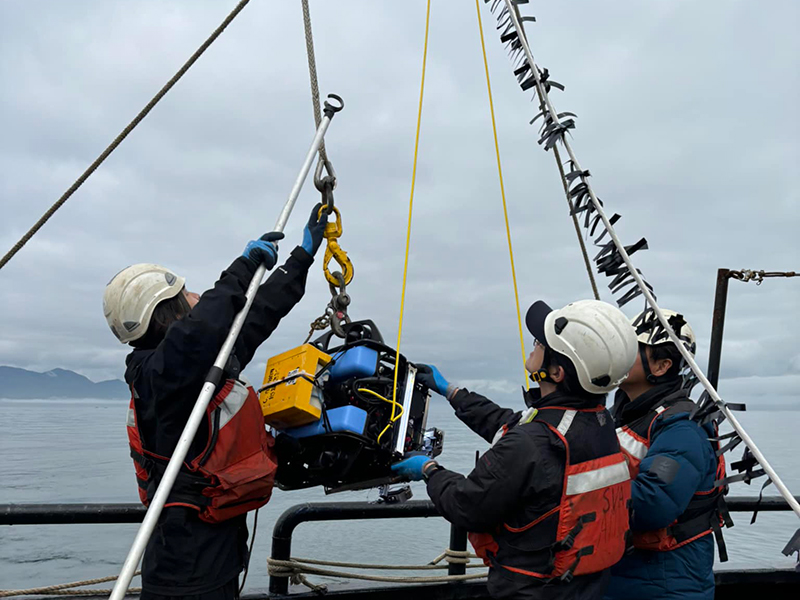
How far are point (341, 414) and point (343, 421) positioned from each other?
0.11ft

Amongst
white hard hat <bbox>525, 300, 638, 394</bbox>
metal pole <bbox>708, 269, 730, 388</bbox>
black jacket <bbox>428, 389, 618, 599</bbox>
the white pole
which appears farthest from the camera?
metal pole <bbox>708, 269, 730, 388</bbox>

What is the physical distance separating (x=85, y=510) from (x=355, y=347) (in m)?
1.43

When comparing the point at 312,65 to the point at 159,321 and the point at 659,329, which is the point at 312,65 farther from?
the point at 659,329

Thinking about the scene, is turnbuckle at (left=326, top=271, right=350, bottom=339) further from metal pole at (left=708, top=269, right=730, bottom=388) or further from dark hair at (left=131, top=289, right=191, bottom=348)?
metal pole at (left=708, top=269, right=730, bottom=388)

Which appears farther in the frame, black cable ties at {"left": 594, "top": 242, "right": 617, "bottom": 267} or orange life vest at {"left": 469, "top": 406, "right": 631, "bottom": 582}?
black cable ties at {"left": 594, "top": 242, "right": 617, "bottom": 267}

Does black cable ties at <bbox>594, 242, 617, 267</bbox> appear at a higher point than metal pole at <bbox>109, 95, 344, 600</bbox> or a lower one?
higher

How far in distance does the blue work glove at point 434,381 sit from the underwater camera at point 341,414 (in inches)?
6.3

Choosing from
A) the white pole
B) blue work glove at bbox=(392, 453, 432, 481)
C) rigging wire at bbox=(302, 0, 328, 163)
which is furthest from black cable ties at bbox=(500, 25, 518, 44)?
blue work glove at bbox=(392, 453, 432, 481)

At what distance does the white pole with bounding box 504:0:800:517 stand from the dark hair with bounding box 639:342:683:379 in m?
0.06

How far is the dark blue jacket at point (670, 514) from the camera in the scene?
248 centimetres

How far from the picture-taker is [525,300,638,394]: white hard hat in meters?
2.27

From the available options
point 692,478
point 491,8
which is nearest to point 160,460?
point 692,478

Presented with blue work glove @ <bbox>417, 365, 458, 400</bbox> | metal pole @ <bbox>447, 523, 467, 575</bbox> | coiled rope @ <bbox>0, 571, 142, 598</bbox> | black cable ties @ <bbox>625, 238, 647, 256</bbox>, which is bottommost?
coiled rope @ <bbox>0, 571, 142, 598</bbox>

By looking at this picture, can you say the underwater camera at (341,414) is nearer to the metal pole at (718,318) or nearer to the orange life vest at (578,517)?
the orange life vest at (578,517)
